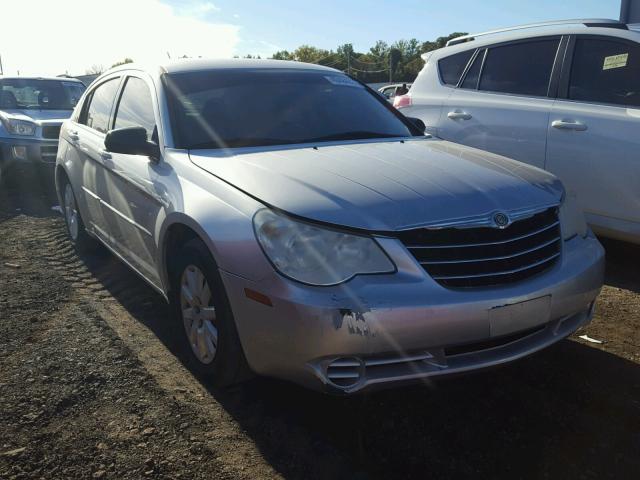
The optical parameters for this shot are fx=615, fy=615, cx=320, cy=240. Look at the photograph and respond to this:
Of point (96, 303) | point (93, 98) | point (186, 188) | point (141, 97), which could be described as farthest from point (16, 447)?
point (93, 98)

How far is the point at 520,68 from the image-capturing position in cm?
516

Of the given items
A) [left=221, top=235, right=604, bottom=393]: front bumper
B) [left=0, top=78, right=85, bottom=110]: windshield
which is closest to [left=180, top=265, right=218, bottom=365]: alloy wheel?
[left=221, top=235, right=604, bottom=393]: front bumper

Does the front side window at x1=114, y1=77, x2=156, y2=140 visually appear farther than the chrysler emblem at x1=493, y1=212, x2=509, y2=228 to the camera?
Yes

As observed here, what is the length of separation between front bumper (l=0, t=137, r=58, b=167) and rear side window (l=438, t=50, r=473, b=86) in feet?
19.4

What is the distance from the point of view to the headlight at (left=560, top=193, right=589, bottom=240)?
2926mm

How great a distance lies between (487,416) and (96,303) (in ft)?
9.00

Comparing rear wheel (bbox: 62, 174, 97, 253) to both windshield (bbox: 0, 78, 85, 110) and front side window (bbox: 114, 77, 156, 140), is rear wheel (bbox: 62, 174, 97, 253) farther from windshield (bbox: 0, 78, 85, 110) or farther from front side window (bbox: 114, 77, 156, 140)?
windshield (bbox: 0, 78, 85, 110)

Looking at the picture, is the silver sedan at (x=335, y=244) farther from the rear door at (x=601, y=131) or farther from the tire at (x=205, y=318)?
the rear door at (x=601, y=131)

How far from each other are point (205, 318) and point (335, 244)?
0.84 m

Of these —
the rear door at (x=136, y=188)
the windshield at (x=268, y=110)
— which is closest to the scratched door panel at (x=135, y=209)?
the rear door at (x=136, y=188)

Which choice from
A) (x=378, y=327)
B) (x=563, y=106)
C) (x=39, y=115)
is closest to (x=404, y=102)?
(x=563, y=106)

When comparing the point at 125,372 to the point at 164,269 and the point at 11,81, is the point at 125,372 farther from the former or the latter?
the point at 11,81

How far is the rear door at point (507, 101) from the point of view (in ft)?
15.9

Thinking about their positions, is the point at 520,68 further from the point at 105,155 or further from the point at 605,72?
the point at 105,155
